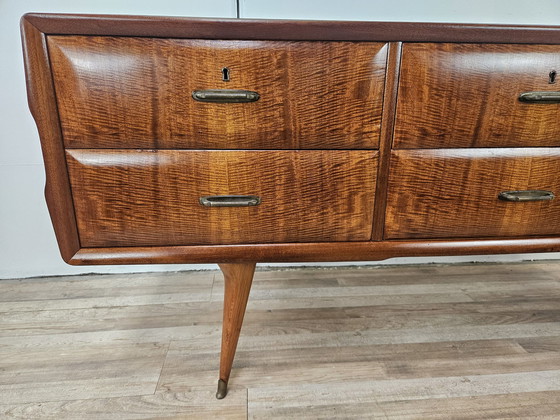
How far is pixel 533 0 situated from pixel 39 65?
133 centimetres

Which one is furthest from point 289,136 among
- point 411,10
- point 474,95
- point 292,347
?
point 411,10

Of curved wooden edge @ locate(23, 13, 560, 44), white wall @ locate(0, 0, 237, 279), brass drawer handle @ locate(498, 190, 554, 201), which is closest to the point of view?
curved wooden edge @ locate(23, 13, 560, 44)

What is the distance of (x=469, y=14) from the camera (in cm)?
106

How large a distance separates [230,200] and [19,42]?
0.90 meters

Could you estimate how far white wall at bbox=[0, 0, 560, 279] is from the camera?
0.96 metres

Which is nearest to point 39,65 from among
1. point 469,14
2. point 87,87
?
point 87,87

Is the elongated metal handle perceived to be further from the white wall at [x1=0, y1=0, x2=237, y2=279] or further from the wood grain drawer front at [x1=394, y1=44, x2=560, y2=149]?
the white wall at [x1=0, y1=0, x2=237, y2=279]

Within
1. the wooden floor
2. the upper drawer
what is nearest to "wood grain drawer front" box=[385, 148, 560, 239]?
Result: the upper drawer

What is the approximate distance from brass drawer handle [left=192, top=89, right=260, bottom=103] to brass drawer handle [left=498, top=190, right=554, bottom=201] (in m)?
0.43

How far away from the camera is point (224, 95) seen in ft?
1.60

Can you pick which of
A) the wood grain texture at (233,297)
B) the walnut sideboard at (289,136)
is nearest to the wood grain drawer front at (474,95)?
the walnut sideboard at (289,136)

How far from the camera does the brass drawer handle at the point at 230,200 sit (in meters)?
0.53

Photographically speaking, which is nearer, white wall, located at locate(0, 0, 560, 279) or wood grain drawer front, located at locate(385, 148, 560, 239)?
wood grain drawer front, located at locate(385, 148, 560, 239)

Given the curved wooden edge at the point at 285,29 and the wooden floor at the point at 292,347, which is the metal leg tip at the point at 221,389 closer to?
the wooden floor at the point at 292,347
